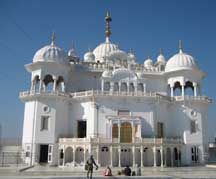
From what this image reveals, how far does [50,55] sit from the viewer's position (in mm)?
36531

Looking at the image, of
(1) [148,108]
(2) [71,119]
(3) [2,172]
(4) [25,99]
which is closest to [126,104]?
(1) [148,108]

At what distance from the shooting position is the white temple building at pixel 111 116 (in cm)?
3281

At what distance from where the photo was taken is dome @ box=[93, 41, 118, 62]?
159ft

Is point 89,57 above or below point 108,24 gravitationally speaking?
below

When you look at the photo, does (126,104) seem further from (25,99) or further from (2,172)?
(2,172)

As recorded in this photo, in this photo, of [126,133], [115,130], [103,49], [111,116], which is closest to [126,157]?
[126,133]

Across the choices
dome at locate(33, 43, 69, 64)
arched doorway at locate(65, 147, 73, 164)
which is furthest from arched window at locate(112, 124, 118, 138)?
dome at locate(33, 43, 69, 64)

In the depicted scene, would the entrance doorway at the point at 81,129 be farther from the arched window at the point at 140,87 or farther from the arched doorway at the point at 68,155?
the arched window at the point at 140,87

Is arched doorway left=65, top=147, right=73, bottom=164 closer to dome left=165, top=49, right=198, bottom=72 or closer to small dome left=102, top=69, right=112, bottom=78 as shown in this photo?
small dome left=102, top=69, right=112, bottom=78

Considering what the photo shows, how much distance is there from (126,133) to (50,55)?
14264 mm

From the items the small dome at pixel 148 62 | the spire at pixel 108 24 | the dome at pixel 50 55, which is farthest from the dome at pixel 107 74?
the spire at pixel 108 24

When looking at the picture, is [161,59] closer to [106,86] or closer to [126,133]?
[106,86]

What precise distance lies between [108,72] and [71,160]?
1237 cm

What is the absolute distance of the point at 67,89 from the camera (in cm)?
3953
